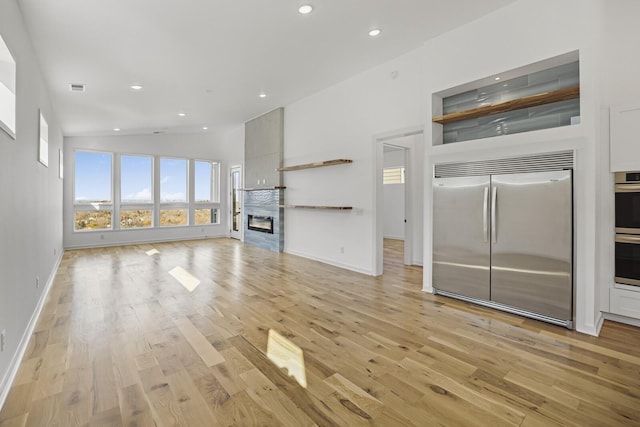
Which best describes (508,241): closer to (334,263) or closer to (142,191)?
(334,263)

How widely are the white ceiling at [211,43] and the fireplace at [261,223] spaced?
3.00m

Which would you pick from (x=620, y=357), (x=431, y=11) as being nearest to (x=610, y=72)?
(x=431, y=11)

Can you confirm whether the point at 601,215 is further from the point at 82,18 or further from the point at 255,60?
the point at 82,18

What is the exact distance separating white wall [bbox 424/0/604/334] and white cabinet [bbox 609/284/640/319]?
27 centimetres

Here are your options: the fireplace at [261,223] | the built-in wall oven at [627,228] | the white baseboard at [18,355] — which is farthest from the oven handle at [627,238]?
the fireplace at [261,223]

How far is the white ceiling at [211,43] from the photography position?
310 cm

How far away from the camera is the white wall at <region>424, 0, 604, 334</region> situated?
279cm

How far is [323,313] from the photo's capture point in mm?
3336

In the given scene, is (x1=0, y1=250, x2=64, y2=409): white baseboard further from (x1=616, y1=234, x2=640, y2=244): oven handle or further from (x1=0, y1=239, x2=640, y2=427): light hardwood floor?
(x1=616, y1=234, x2=640, y2=244): oven handle

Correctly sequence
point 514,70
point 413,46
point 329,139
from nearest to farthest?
point 514,70, point 413,46, point 329,139

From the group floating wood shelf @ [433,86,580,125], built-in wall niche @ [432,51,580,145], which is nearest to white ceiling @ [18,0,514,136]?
built-in wall niche @ [432,51,580,145]

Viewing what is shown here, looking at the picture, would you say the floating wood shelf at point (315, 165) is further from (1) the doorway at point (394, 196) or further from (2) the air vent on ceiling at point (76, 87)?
(1) the doorway at point (394, 196)

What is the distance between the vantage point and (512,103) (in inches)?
129

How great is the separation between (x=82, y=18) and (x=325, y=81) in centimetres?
347
